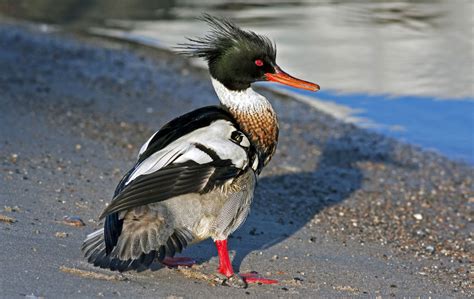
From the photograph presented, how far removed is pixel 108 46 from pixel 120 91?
2798 millimetres

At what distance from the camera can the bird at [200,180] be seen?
620 centimetres

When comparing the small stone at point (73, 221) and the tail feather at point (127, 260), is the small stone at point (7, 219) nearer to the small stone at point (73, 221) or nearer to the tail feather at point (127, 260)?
the small stone at point (73, 221)

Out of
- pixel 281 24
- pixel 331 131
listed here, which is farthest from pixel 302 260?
pixel 281 24

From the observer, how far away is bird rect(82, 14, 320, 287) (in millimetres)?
6195

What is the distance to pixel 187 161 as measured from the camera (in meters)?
6.40

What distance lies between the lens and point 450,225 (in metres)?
9.35

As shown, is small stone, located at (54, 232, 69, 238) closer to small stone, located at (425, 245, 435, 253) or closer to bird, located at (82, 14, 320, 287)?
bird, located at (82, 14, 320, 287)

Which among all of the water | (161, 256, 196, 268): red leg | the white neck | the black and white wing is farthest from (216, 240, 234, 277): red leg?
the water

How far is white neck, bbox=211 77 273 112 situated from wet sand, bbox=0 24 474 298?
1162 millimetres

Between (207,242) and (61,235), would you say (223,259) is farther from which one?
(61,235)

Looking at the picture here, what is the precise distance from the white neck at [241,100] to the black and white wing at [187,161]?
0.41 m

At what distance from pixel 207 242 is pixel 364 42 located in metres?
10.1

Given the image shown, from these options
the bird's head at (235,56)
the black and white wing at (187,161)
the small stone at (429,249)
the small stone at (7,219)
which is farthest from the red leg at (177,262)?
the small stone at (429,249)

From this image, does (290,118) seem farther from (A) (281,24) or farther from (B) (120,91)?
(A) (281,24)
